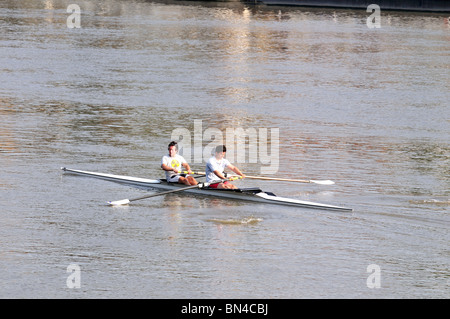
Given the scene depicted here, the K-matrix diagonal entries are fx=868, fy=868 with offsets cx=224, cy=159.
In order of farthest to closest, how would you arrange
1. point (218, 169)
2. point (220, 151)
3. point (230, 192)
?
point (218, 169) → point (220, 151) → point (230, 192)

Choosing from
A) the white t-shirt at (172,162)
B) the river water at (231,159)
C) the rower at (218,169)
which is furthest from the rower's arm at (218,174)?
the white t-shirt at (172,162)

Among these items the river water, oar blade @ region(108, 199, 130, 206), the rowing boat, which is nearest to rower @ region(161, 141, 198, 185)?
the rowing boat

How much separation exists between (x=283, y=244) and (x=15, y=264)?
22.3ft

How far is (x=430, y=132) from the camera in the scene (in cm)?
3909

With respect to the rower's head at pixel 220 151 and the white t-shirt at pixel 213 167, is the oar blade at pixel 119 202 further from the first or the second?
the rower's head at pixel 220 151

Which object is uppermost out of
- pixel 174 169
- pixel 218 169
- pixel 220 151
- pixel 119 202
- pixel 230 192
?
pixel 220 151

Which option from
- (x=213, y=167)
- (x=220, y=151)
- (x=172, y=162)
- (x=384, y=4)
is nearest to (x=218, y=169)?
(x=213, y=167)

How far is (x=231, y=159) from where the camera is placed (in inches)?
1293

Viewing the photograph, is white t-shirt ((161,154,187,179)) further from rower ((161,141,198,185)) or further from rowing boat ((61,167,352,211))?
rowing boat ((61,167,352,211))

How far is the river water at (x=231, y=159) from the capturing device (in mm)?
20438

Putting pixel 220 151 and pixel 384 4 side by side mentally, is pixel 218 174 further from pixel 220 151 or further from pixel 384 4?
pixel 384 4

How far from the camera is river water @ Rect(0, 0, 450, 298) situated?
20.4 m
